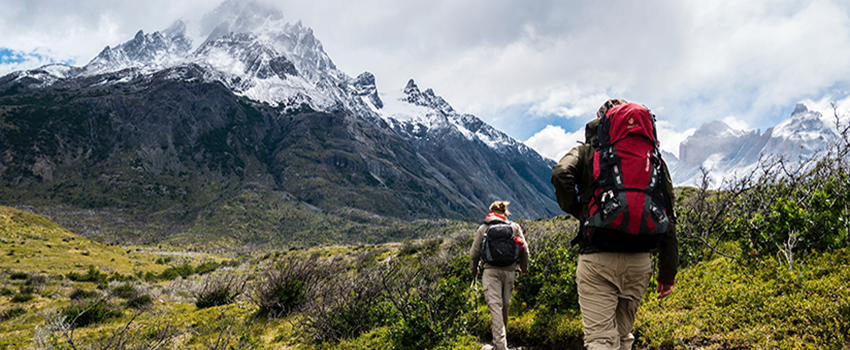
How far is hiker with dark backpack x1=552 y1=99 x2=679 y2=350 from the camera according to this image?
237cm

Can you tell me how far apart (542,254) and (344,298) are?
11.1ft

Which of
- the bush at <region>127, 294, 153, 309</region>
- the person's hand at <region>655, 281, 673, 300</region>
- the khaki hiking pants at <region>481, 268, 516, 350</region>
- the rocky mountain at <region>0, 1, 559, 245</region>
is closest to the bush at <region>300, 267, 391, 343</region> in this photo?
the khaki hiking pants at <region>481, 268, 516, 350</region>

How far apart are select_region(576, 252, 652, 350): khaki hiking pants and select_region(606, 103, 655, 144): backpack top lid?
2.83 ft

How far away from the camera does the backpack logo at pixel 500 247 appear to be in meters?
4.36

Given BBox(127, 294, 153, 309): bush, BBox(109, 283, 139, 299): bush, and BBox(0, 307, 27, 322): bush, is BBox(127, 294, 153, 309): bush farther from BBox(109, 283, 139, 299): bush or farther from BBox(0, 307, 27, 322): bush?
BBox(0, 307, 27, 322): bush

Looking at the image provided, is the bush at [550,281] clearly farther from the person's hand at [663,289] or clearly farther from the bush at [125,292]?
the bush at [125,292]

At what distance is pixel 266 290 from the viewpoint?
277 inches

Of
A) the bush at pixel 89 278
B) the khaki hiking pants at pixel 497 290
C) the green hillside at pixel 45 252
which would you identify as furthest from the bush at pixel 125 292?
the khaki hiking pants at pixel 497 290

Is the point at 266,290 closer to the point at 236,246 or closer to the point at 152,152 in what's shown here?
the point at 236,246

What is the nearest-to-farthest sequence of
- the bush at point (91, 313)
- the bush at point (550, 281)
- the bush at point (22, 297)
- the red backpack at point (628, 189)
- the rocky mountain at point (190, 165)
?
the red backpack at point (628, 189), the bush at point (550, 281), the bush at point (91, 313), the bush at point (22, 297), the rocky mountain at point (190, 165)

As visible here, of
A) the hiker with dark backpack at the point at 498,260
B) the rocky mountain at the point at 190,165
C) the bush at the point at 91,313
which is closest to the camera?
the hiker with dark backpack at the point at 498,260

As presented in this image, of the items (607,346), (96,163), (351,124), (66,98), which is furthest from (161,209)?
(607,346)

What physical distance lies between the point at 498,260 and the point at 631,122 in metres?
2.42

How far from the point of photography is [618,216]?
234cm
